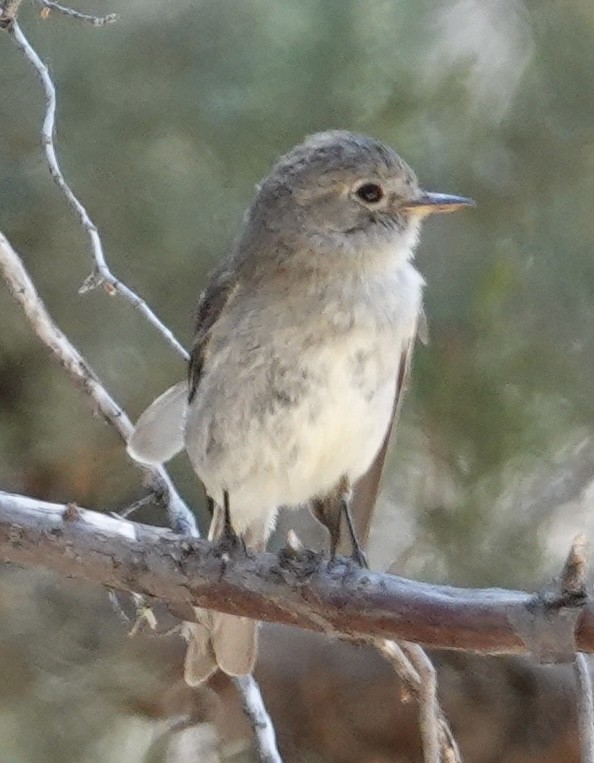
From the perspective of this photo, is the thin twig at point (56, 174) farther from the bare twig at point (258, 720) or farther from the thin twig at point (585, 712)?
the thin twig at point (585, 712)

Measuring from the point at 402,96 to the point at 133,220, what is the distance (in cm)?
35

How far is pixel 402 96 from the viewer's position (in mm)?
1444

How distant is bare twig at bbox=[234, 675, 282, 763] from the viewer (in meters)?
1.27

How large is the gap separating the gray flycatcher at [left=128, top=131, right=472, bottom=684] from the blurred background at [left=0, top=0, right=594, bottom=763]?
0.52 ft

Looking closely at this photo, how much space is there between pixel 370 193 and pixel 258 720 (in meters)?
0.56

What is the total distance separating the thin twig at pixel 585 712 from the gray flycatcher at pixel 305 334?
1.01 ft

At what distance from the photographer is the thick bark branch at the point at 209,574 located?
98cm

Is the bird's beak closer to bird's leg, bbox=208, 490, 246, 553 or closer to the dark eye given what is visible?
the dark eye

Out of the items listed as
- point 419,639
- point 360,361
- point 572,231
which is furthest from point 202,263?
point 419,639

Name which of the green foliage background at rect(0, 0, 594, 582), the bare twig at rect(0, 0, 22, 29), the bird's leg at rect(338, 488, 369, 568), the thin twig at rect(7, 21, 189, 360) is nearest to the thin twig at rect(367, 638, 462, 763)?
the bird's leg at rect(338, 488, 369, 568)

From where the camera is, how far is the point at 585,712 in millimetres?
1027

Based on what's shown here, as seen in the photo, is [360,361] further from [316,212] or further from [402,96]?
[402,96]

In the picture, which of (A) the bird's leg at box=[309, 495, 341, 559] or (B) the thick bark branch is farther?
(A) the bird's leg at box=[309, 495, 341, 559]

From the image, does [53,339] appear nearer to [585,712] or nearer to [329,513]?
[329,513]
